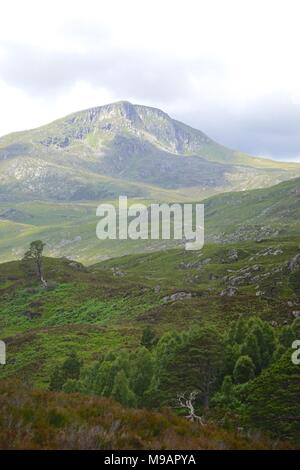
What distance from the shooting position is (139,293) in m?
81.5

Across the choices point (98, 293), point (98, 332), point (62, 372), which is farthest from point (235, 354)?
point (98, 293)

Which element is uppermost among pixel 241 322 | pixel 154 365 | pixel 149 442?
pixel 149 442

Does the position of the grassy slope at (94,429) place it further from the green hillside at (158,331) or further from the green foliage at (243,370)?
→ the green foliage at (243,370)

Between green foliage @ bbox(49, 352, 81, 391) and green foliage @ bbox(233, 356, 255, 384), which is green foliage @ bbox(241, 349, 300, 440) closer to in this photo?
green foliage @ bbox(233, 356, 255, 384)

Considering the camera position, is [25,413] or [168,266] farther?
[168,266]

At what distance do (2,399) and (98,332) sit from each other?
48817 millimetres

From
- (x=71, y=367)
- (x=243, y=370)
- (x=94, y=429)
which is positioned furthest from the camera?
(x=71, y=367)

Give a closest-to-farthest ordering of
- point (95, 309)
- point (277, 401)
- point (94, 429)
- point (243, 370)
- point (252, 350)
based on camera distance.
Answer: point (94, 429) < point (277, 401) < point (243, 370) < point (252, 350) < point (95, 309)

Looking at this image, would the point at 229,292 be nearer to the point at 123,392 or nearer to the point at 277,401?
the point at 123,392

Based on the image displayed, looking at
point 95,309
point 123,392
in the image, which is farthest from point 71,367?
point 95,309

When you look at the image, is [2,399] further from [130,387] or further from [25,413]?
[130,387]

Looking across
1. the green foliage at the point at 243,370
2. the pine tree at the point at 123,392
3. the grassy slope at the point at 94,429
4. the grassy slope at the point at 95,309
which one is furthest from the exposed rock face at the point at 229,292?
Answer: the grassy slope at the point at 94,429

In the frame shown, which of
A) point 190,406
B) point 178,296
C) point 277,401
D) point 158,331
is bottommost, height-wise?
point 158,331

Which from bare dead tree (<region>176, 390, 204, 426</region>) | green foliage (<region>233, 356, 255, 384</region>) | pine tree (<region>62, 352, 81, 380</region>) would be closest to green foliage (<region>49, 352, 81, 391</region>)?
pine tree (<region>62, 352, 81, 380</region>)
